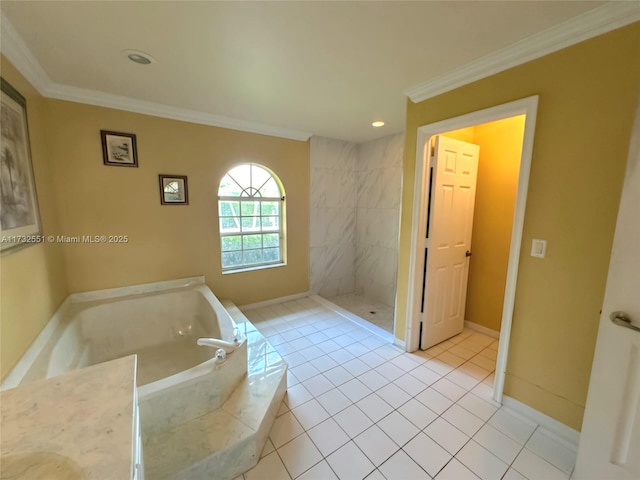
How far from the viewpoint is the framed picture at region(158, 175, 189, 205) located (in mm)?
2646

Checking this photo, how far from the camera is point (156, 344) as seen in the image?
2459 millimetres

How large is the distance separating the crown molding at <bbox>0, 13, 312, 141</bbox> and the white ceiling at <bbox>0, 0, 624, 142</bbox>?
0.15ft

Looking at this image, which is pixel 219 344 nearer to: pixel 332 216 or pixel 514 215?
pixel 514 215

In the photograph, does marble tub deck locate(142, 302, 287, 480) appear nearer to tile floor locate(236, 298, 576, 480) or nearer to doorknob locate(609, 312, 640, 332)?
tile floor locate(236, 298, 576, 480)

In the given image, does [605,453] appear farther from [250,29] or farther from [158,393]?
[250,29]

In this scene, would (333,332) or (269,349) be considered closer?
(269,349)

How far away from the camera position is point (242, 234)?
3.31m

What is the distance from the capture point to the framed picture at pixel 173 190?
2.65 meters

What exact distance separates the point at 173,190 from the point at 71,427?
2.44 meters

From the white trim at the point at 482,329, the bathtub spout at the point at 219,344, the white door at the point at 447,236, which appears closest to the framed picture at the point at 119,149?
the bathtub spout at the point at 219,344

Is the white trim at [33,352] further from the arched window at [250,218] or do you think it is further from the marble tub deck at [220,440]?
the arched window at [250,218]

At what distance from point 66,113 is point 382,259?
3698 millimetres

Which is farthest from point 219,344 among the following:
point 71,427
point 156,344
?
point 156,344

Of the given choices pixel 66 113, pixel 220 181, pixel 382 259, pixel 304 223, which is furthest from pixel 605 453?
pixel 66 113
